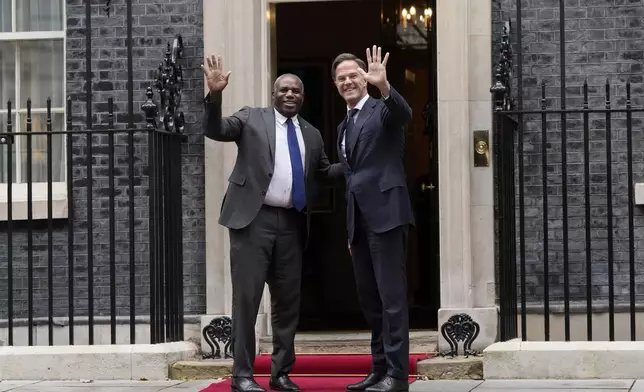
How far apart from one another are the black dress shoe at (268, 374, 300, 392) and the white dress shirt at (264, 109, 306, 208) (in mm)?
978

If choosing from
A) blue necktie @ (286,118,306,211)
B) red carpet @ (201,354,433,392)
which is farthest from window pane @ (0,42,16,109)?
blue necktie @ (286,118,306,211)

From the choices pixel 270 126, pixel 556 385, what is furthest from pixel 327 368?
pixel 270 126

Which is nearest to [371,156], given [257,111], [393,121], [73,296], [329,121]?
[393,121]

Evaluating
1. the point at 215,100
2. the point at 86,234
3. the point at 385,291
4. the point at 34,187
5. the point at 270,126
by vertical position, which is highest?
the point at 215,100

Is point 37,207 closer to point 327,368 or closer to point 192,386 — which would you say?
point 192,386

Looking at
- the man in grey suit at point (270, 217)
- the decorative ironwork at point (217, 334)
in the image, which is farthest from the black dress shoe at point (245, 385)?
the decorative ironwork at point (217, 334)

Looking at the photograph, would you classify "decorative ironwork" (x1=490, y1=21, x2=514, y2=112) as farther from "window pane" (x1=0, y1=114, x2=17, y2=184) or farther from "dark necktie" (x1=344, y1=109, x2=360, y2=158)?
"window pane" (x1=0, y1=114, x2=17, y2=184)

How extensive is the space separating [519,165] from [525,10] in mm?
1181

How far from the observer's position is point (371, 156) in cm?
694

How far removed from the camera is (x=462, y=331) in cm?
827

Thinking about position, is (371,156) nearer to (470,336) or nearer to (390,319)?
(390,319)

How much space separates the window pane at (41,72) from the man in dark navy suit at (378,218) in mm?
2907

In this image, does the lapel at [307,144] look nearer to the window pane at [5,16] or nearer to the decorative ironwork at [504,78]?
the decorative ironwork at [504,78]

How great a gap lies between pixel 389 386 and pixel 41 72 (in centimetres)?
389
